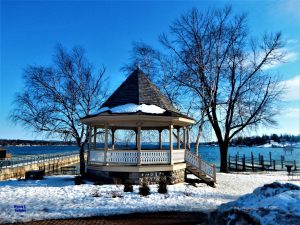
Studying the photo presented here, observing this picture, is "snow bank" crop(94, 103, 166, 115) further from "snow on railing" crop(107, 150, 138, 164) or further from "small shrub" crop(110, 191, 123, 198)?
"small shrub" crop(110, 191, 123, 198)

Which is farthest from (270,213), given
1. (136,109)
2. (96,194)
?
(136,109)

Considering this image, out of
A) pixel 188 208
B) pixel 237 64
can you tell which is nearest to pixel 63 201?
pixel 188 208

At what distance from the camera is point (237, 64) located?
22.4 meters

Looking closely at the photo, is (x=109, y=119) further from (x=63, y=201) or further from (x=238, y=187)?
(x=238, y=187)

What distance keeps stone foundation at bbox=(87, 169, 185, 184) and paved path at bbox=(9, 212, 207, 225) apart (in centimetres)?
493

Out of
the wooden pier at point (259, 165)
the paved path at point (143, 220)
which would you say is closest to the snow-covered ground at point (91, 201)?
the paved path at point (143, 220)

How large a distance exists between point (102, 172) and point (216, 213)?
8.98 metres

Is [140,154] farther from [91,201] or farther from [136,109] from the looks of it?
[91,201]

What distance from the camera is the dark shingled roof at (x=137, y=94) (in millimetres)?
15836

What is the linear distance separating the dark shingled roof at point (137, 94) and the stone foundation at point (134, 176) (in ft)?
12.0

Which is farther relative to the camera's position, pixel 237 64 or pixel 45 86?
pixel 237 64

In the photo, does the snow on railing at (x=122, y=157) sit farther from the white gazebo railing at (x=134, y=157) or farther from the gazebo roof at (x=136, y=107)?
the gazebo roof at (x=136, y=107)

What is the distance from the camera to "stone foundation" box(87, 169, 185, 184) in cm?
1403

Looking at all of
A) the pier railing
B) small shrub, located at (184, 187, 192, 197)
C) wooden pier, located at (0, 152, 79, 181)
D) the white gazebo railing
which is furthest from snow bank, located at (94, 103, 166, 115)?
the pier railing
